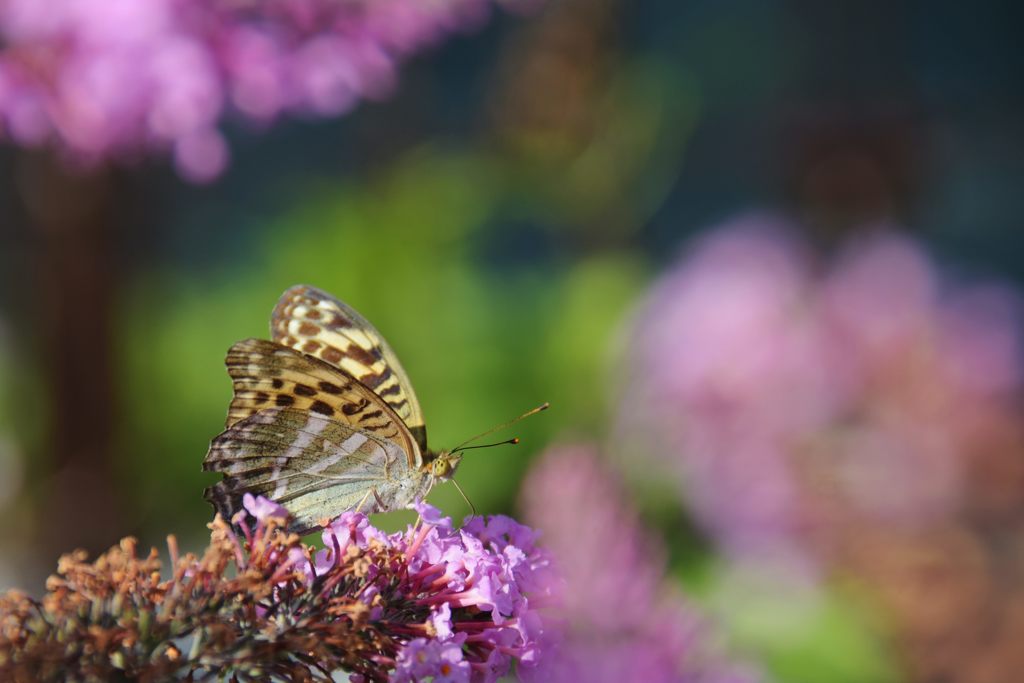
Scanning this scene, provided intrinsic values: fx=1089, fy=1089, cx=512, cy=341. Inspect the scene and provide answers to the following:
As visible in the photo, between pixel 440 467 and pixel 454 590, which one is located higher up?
pixel 440 467

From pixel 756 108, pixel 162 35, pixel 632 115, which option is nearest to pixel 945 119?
pixel 756 108

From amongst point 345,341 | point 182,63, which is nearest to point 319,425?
point 345,341

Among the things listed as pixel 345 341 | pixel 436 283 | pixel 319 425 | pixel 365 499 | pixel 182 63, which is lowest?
pixel 365 499

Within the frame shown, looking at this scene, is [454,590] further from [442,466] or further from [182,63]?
[182,63]

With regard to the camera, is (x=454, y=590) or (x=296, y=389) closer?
(x=454, y=590)

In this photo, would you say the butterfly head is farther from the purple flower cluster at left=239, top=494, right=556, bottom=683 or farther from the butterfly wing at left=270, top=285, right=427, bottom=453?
the purple flower cluster at left=239, top=494, right=556, bottom=683

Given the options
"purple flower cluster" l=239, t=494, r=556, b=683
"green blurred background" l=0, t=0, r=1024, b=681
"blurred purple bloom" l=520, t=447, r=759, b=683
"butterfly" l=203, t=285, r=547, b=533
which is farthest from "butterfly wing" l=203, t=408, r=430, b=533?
"green blurred background" l=0, t=0, r=1024, b=681
